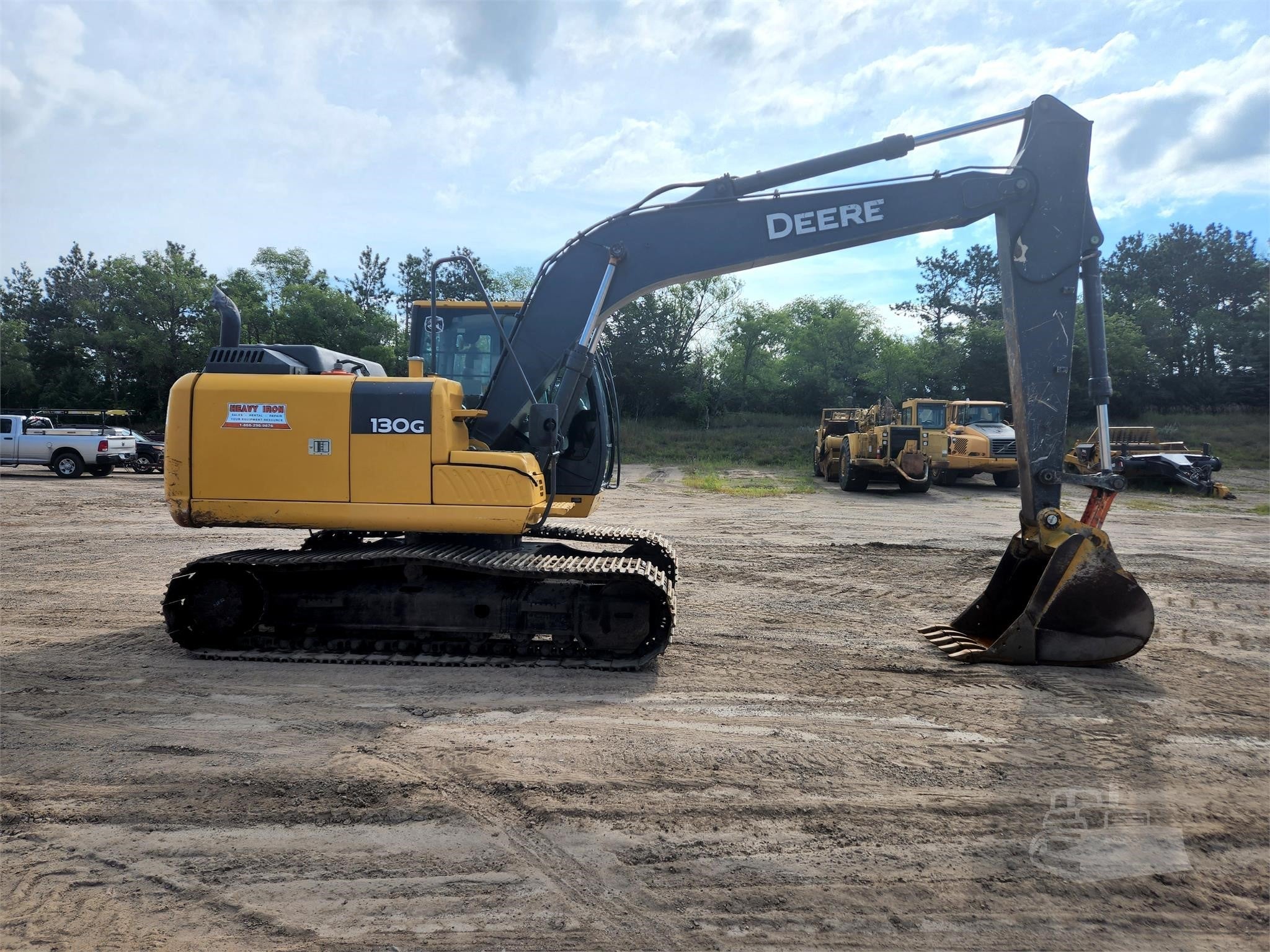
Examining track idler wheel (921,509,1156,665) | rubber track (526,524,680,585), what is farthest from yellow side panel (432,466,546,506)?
track idler wheel (921,509,1156,665)

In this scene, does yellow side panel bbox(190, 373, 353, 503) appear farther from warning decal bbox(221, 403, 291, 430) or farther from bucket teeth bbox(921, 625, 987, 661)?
bucket teeth bbox(921, 625, 987, 661)

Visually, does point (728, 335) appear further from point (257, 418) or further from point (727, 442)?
point (257, 418)

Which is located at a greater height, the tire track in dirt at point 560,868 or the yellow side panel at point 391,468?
the yellow side panel at point 391,468

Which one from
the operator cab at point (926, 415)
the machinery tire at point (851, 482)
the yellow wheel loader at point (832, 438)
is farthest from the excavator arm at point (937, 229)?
the yellow wheel loader at point (832, 438)

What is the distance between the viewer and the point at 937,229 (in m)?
5.75

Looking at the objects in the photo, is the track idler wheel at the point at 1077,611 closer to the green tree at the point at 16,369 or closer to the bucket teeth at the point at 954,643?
the bucket teeth at the point at 954,643

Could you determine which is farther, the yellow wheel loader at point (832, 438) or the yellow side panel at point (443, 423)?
the yellow wheel loader at point (832, 438)

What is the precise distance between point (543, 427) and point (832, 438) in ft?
63.3

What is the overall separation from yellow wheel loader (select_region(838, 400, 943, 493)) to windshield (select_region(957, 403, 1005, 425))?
276 centimetres

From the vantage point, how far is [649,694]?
4656mm

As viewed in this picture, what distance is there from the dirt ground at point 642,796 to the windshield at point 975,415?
1683cm

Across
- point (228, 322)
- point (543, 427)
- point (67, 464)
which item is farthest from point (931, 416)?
point (67, 464)

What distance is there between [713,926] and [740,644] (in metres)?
3.31

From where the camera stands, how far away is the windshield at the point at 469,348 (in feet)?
20.7
